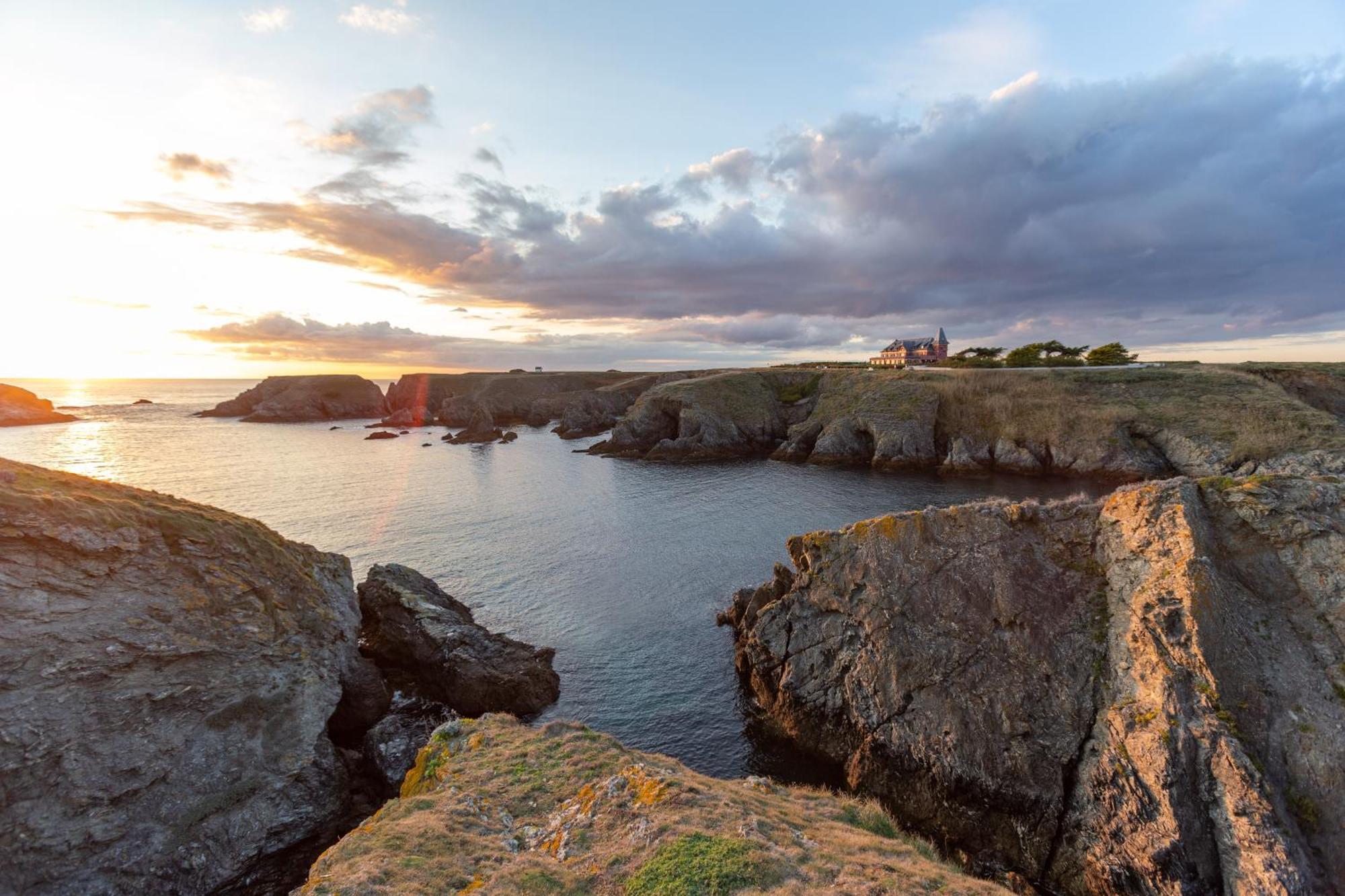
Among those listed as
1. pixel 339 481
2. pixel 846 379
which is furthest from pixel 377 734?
pixel 846 379

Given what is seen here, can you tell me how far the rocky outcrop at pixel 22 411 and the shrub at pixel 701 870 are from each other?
211961 mm

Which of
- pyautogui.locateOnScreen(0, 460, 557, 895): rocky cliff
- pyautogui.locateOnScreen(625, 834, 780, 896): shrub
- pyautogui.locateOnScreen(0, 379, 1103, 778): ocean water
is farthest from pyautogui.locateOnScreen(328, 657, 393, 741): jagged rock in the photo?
pyautogui.locateOnScreen(625, 834, 780, 896): shrub

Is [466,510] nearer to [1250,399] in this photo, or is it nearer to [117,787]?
[117,787]

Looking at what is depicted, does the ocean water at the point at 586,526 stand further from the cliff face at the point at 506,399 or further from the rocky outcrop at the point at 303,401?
the rocky outcrop at the point at 303,401

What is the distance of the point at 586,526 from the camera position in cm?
5444

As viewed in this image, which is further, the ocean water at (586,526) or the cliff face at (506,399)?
the cliff face at (506,399)

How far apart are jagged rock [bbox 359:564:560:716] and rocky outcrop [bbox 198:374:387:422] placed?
16008 cm

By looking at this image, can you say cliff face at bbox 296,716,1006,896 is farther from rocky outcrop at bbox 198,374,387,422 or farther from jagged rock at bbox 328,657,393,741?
rocky outcrop at bbox 198,374,387,422

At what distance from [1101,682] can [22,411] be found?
753ft

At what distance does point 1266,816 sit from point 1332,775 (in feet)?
8.28

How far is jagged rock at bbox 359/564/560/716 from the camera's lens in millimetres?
25781

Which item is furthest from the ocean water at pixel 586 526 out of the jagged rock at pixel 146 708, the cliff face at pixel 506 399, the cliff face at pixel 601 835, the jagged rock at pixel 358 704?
the cliff face at pixel 506 399

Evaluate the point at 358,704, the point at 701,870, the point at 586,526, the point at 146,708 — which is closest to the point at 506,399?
the point at 586,526

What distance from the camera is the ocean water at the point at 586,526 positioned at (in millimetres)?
27328
